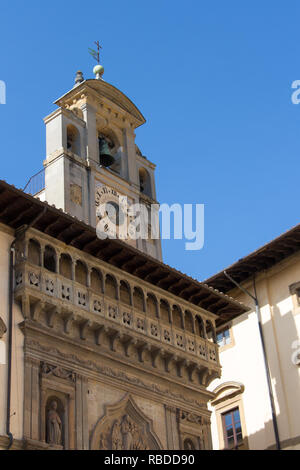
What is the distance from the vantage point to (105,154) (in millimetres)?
29172

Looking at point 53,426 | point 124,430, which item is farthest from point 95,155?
point 53,426

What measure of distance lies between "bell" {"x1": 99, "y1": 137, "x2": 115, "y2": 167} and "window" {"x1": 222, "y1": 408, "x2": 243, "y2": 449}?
28.9 feet

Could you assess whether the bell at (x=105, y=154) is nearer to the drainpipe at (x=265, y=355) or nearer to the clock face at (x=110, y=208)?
the clock face at (x=110, y=208)

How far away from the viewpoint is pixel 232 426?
29.5 metres

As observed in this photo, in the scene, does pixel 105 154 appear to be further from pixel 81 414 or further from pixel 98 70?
Result: pixel 81 414

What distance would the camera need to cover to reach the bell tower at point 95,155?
87.7 ft

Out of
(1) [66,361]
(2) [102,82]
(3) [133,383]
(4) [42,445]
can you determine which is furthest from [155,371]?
(2) [102,82]

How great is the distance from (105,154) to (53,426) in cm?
1076

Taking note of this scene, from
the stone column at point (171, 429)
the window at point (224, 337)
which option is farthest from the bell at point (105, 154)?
the stone column at point (171, 429)

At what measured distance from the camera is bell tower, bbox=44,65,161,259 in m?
26.7

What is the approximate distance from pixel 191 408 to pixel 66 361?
4.69m

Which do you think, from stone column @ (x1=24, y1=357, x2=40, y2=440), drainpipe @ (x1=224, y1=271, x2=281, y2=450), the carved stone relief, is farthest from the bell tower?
stone column @ (x1=24, y1=357, x2=40, y2=440)

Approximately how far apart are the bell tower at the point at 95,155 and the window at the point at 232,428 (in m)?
5.66
